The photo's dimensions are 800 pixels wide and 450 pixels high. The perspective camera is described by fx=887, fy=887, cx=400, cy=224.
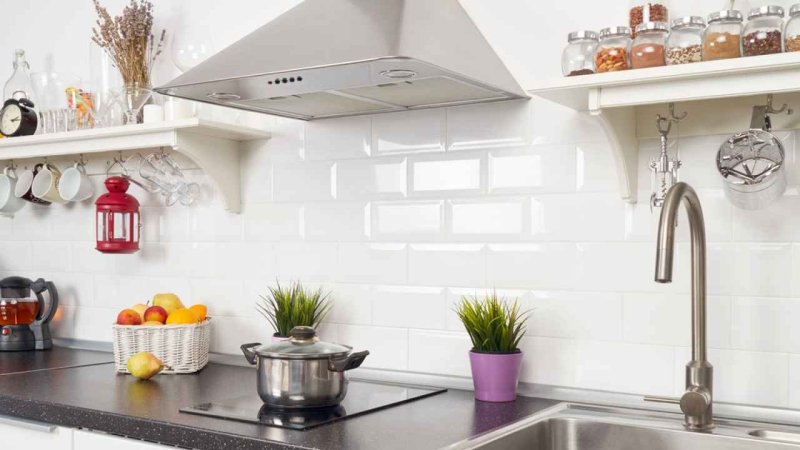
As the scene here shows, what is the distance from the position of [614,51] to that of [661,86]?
0.38 feet

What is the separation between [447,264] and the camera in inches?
84.6

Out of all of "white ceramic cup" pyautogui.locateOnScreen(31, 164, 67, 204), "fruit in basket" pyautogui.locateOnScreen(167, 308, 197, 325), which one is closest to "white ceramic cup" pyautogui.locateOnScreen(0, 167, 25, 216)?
"white ceramic cup" pyautogui.locateOnScreen(31, 164, 67, 204)

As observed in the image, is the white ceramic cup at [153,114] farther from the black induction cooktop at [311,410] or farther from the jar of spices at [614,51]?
the jar of spices at [614,51]

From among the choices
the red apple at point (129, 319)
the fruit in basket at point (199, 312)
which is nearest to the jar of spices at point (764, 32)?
the fruit in basket at point (199, 312)

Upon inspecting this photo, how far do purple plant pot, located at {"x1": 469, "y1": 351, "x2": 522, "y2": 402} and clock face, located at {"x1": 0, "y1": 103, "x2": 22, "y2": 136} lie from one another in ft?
5.46

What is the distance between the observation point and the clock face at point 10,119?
2.73 meters

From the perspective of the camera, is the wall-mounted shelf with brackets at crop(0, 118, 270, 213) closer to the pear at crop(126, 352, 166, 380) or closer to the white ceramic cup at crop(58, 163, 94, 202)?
the white ceramic cup at crop(58, 163, 94, 202)

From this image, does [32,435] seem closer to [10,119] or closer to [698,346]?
[10,119]

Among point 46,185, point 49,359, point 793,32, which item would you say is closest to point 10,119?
point 46,185

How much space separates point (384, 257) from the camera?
2.25 metres

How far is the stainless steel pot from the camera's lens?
1.79 metres

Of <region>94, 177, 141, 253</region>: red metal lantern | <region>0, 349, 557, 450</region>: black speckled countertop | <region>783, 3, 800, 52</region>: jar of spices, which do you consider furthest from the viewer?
<region>94, 177, 141, 253</region>: red metal lantern

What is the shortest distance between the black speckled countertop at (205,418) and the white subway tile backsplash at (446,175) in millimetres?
489

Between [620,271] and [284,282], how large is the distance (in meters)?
0.96
